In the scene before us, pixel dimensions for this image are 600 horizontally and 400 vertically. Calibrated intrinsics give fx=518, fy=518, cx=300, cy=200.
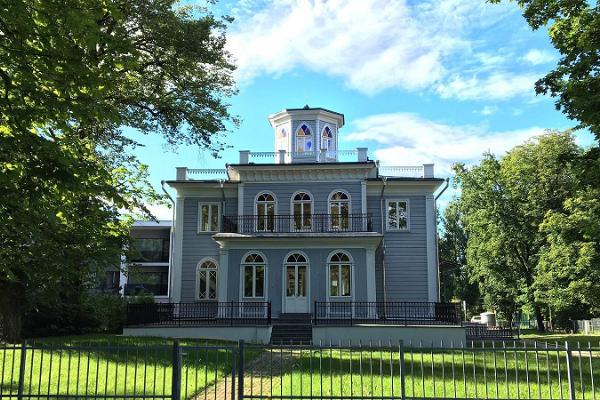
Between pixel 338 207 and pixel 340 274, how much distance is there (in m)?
3.37

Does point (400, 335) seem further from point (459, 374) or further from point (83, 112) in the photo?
point (83, 112)

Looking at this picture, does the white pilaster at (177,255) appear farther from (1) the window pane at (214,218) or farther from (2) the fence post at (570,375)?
A: (2) the fence post at (570,375)

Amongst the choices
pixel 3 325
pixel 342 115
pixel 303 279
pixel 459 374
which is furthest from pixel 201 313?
pixel 459 374

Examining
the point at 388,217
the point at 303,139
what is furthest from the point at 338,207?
the point at 303,139

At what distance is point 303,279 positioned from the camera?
23.5 meters

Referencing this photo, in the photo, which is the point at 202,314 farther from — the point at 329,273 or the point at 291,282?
the point at 329,273

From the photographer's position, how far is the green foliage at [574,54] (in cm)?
1351

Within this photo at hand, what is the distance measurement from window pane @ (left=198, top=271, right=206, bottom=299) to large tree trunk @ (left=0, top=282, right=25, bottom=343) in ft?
32.6

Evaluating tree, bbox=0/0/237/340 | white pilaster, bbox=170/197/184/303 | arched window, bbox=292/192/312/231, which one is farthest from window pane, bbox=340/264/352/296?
tree, bbox=0/0/237/340

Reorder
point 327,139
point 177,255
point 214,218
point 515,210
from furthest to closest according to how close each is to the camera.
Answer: point 515,210, point 327,139, point 214,218, point 177,255

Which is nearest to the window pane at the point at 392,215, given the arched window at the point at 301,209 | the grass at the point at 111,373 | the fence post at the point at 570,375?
the arched window at the point at 301,209

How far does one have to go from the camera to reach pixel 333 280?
23359 mm

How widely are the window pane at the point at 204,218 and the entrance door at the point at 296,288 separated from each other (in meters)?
5.44

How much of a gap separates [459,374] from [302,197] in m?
14.9
